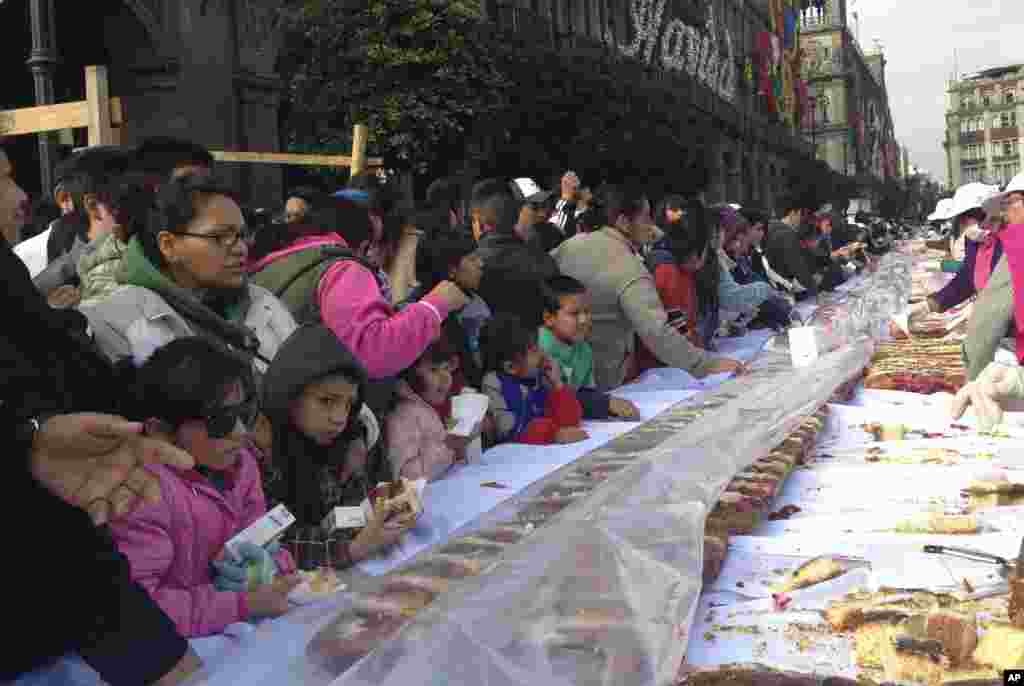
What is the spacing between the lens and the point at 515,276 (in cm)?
602

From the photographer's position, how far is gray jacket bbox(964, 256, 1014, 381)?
5.11 meters

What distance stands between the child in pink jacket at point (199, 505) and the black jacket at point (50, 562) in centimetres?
41

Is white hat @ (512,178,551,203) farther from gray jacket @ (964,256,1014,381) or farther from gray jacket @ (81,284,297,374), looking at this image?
gray jacket @ (81,284,297,374)

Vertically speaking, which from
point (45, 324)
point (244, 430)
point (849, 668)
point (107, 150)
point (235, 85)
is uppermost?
point (235, 85)

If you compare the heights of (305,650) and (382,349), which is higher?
(382,349)

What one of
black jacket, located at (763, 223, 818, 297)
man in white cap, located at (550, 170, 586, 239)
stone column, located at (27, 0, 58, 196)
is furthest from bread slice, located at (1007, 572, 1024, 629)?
black jacket, located at (763, 223, 818, 297)

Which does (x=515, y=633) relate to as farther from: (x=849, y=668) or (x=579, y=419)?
(x=579, y=419)

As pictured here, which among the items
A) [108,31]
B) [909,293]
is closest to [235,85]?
[108,31]

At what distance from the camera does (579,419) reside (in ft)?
17.6

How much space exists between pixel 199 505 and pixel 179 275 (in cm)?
84

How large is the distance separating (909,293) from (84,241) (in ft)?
26.5

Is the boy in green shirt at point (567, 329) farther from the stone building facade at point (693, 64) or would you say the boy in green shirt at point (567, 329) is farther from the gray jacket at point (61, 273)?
the stone building facade at point (693, 64)

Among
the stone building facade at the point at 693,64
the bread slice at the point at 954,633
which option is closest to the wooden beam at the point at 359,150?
the bread slice at the point at 954,633

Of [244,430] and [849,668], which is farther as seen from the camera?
[244,430]
